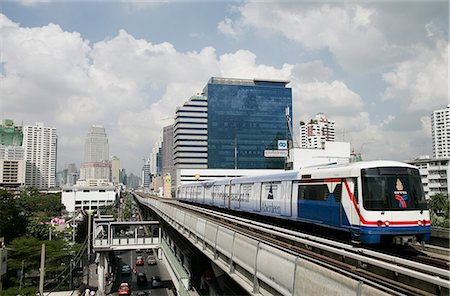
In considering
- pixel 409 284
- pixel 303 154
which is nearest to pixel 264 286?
pixel 409 284

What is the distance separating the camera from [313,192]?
670 inches

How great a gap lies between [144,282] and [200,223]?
35259 mm

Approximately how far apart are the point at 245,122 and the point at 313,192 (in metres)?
147

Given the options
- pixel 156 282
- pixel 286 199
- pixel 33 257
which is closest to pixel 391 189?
pixel 286 199

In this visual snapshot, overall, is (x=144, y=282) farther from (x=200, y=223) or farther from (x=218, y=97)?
(x=218, y=97)

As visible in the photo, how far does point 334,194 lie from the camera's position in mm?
15180

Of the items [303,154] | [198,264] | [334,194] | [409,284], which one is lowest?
[198,264]

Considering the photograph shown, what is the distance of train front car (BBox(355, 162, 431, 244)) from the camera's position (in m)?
13.0

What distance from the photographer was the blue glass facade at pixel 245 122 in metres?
160

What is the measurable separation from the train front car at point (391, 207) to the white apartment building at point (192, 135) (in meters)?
145

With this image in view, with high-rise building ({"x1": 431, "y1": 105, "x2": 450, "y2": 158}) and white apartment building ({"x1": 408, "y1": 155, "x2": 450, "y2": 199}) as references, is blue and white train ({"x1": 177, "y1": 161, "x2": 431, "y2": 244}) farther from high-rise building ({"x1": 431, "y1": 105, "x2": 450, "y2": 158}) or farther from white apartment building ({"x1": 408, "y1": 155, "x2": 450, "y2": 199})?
high-rise building ({"x1": 431, "y1": 105, "x2": 450, "y2": 158})

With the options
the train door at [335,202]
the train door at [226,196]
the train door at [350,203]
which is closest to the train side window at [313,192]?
the train door at [335,202]

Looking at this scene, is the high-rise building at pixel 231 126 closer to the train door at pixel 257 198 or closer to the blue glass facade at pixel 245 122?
the blue glass facade at pixel 245 122

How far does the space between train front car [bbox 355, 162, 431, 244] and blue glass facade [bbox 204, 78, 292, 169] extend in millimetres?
144466
